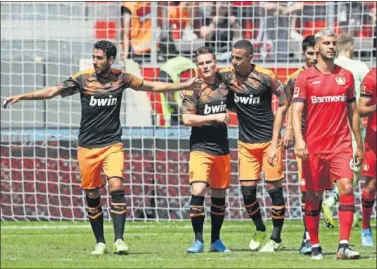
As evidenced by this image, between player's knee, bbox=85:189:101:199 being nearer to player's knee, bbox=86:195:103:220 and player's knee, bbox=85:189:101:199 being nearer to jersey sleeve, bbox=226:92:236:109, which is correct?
player's knee, bbox=86:195:103:220

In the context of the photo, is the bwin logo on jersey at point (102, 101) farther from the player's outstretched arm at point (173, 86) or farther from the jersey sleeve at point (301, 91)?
the jersey sleeve at point (301, 91)

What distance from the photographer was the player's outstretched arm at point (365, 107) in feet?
45.1

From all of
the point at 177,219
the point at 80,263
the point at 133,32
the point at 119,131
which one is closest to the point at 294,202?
the point at 177,219

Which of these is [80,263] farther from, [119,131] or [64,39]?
[64,39]

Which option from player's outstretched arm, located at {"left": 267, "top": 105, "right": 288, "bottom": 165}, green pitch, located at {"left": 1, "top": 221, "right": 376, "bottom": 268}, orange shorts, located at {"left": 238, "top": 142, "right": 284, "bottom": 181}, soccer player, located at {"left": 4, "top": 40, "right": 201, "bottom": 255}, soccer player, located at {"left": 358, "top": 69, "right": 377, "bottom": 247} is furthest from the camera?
soccer player, located at {"left": 358, "top": 69, "right": 377, "bottom": 247}

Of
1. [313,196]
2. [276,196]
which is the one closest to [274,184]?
[276,196]

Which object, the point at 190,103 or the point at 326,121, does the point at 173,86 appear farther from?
the point at 326,121

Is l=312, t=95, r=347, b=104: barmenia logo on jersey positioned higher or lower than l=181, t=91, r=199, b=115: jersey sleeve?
higher

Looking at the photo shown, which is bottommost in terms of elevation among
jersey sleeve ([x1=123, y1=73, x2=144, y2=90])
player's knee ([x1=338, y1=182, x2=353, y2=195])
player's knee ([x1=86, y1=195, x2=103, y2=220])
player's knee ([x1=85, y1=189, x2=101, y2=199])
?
player's knee ([x1=86, y1=195, x2=103, y2=220])

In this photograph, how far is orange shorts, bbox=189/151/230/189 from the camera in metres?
13.2

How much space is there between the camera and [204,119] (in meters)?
13.0

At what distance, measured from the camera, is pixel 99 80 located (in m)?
13.1

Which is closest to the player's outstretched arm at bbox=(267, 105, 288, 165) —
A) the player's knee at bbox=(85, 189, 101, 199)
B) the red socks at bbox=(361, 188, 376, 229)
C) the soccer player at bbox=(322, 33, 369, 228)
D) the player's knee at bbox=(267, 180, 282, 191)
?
the player's knee at bbox=(267, 180, 282, 191)

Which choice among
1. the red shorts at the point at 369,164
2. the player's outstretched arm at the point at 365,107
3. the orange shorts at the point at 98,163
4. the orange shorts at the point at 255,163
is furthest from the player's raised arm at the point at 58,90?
the red shorts at the point at 369,164
